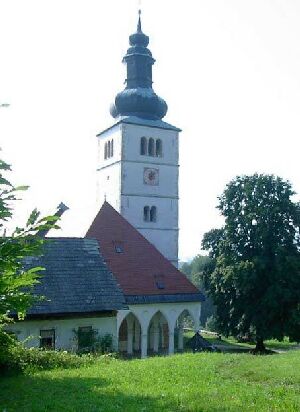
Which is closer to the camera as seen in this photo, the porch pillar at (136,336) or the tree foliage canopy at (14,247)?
the tree foliage canopy at (14,247)

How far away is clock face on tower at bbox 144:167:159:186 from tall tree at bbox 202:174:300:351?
9.84 meters

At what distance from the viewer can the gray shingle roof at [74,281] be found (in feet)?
60.6

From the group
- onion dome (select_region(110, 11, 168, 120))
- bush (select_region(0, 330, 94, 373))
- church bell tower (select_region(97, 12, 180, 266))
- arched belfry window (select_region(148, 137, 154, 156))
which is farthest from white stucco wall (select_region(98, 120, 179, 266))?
bush (select_region(0, 330, 94, 373))

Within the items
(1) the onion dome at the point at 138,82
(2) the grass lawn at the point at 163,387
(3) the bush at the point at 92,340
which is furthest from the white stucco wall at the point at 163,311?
(1) the onion dome at the point at 138,82

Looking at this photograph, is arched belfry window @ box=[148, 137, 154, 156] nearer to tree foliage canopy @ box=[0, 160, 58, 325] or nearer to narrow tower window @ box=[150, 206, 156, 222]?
narrow tower window @ box=[150, 206, 156, 222]

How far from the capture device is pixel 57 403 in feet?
30.1

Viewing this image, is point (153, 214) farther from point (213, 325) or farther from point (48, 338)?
point (48, 338)

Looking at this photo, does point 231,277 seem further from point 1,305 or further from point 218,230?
point 1,305

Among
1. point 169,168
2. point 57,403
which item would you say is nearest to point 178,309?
point 169,168

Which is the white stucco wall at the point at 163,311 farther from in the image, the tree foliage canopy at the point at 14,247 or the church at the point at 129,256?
the tree foliage canopy at the point at 14,247

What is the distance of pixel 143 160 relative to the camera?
4050 centimetres

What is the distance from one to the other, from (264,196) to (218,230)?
3.75 m

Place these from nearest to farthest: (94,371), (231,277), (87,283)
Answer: (94,371), (87,283), (231,277)

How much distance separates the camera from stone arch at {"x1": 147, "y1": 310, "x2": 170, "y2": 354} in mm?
30984
